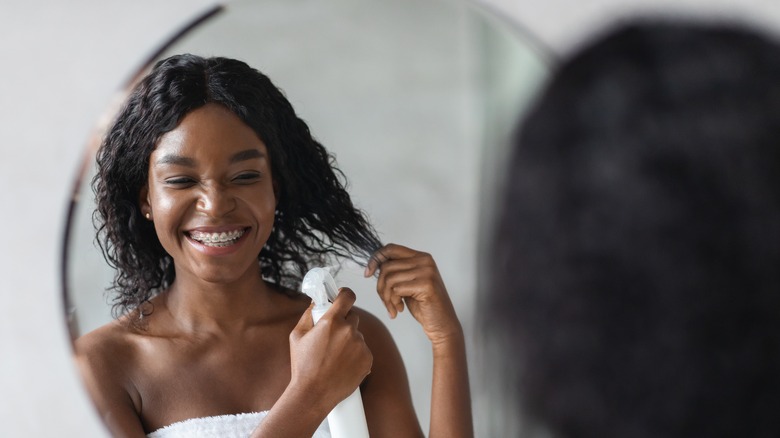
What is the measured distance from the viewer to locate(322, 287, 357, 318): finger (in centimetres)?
45

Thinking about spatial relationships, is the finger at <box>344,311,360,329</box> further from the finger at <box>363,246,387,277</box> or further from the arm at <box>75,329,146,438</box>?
the arm at <box>75,329,146,438</box>

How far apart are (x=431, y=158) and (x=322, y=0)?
11 cm

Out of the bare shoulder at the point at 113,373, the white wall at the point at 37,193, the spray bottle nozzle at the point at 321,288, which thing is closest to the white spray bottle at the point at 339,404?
the spray bottle nozzle at the point at 321,288

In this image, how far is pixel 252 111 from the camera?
436mm

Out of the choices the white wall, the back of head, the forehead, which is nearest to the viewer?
the back of head

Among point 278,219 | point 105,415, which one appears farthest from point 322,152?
point 105,415

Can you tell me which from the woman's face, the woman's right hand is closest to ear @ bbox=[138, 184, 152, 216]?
the woman's face

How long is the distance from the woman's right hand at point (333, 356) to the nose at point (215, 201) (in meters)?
0.07

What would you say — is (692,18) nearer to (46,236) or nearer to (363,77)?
(363,77)

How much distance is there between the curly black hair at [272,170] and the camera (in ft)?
1.44

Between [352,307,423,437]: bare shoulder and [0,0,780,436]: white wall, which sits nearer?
[352,307,423,437]: bare shoulder

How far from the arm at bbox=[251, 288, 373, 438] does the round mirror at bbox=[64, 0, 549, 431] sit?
0.05 metres

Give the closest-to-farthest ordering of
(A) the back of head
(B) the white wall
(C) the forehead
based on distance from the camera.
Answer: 1. (A) the back of head
2. (C) the forehead
3. (B) the white wall

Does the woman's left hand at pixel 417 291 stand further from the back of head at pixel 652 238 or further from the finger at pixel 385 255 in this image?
the back of head at pixel 652 238
